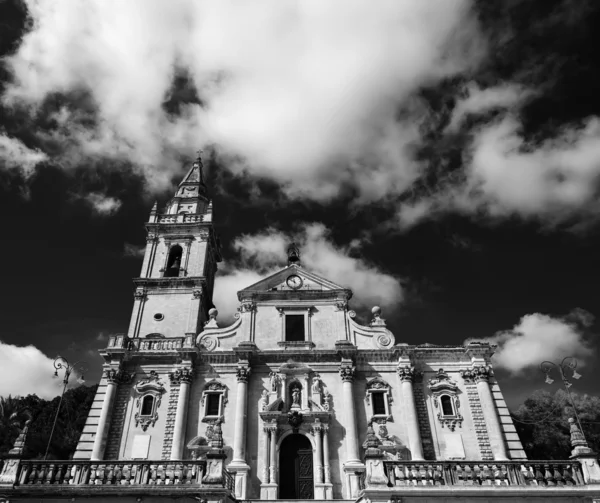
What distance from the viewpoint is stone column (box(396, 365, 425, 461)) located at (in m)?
23.5

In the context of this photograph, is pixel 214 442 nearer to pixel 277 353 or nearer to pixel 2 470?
pixel 2 470

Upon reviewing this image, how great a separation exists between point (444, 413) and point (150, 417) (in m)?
16.1

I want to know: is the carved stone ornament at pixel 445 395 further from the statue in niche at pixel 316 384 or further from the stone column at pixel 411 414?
the statue in niche at pixel 316 384

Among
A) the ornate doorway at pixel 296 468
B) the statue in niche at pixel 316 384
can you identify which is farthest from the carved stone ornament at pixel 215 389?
the statue in niche at pixel 316 384

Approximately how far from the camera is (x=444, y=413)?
83.0 feet

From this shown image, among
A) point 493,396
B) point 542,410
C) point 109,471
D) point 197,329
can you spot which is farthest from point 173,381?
point 542,410

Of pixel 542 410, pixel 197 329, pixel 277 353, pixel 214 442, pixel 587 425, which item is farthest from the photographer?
pixel 542 410

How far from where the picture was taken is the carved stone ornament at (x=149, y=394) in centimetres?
2502

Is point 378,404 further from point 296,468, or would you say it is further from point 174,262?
point 174,262

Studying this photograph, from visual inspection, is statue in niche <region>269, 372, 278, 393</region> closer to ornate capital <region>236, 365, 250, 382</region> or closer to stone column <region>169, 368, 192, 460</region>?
ornate capital <region>236, 365, 250, 382</region>

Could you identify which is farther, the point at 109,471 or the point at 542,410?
the point at 542,410

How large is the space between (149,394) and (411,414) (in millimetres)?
14492

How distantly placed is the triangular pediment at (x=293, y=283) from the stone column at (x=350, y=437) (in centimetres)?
545

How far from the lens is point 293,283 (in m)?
30.2
